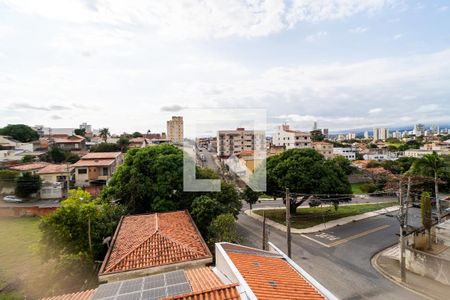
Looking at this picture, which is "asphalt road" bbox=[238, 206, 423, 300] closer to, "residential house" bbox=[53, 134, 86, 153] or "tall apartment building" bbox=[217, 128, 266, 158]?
"tall apartment building" bbox=[217, 128, 266, 158]

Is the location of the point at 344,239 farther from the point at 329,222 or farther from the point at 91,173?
the point at 91,173

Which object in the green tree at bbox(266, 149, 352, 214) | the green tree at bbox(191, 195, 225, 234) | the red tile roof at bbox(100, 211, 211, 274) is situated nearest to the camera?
the red tile roof at bbox(100, 211, 211, 274)

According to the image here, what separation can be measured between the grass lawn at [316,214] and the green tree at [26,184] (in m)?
21.6

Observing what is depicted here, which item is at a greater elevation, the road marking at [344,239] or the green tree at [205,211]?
the green tree at [205,211]

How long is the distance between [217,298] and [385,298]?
9262mm

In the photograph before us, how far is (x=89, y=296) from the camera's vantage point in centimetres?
653

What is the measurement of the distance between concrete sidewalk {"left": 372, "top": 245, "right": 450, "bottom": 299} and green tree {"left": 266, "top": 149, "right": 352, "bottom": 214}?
5855 millimetres

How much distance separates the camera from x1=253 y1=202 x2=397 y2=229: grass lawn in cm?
2133

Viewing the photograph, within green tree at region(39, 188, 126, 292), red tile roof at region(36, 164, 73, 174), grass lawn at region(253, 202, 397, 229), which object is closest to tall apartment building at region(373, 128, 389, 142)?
grass lawn at region(253, 202, 397, 229)

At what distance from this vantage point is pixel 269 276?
7090 mm

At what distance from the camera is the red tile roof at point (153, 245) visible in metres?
9.39

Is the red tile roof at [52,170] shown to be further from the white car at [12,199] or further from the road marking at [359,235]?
the road marking at [359,235]

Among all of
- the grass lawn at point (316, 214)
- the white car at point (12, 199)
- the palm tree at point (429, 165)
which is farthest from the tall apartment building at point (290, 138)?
the white car at point (12, 199)

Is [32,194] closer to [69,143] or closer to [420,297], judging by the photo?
[69,143]
